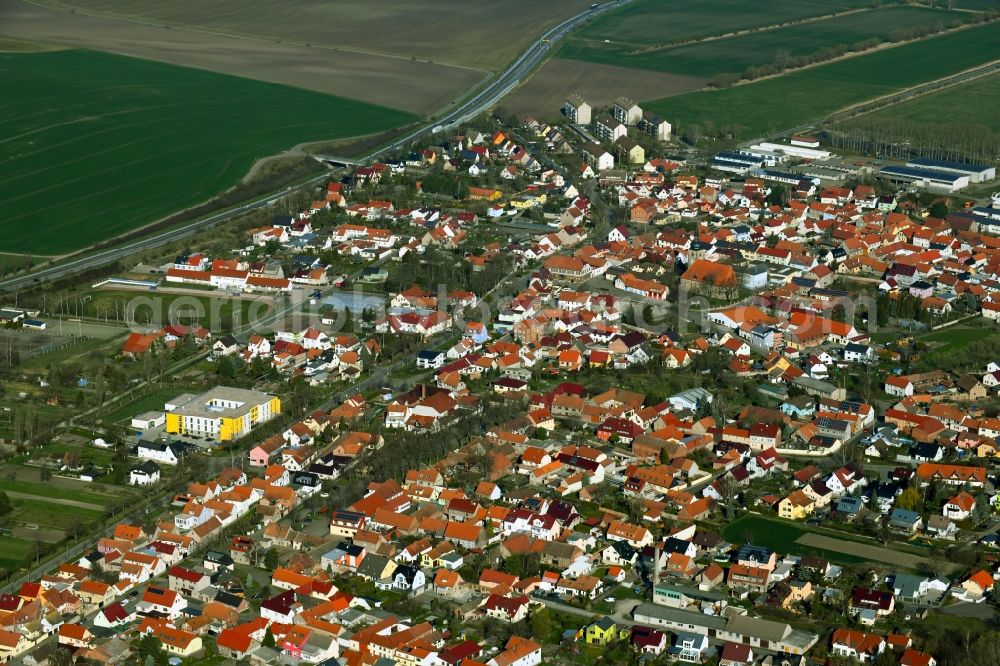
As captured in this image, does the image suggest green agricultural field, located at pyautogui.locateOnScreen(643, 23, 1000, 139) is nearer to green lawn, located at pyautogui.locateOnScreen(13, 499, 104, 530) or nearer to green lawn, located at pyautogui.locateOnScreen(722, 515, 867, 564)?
green lawn, located at pyautogui.locateOnScreen(722, 515, 867, 564)

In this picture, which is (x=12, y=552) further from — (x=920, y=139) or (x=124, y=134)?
(x=920, y=139)

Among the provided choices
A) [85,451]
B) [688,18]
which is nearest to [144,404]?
[85,451]

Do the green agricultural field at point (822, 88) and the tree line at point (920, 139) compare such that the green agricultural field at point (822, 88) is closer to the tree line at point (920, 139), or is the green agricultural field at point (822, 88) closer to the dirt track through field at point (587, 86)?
the dirt track through field at point (587, 86)

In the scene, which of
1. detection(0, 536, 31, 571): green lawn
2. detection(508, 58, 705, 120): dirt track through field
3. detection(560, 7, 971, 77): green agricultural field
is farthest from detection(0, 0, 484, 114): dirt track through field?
detection(0, 536, 31, 571): green lawn

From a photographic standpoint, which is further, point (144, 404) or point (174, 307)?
point (174, 307)

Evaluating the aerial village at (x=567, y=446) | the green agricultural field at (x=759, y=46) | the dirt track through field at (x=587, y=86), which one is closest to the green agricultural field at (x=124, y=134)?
the dirt track through field at (x=587, y=86)

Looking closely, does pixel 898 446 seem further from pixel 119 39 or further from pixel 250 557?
pixel 119 39
